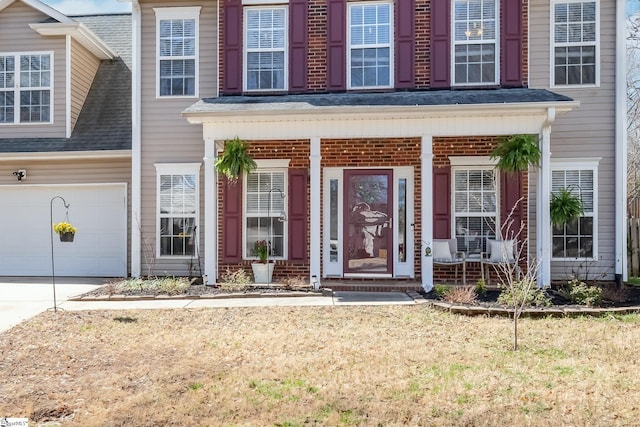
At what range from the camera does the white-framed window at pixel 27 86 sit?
11445 mm

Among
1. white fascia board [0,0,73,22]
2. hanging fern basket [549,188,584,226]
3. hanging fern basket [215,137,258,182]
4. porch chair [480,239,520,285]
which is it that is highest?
white fascia board [0,0,73,22]

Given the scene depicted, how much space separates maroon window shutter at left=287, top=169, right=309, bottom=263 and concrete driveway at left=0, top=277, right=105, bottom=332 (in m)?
3.96

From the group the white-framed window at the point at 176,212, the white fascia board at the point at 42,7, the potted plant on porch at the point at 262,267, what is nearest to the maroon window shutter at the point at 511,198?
the potted plant on porch at the point at 262,267

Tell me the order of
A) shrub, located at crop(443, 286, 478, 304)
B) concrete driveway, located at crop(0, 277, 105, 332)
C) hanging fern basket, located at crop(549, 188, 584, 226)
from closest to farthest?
concrete driveway, located at crop(0, 277, 105, 332) < shrub, located at crop(443, 286, 478, 304) < hanging fern basket, located at crop(549, 188, 584, 226)

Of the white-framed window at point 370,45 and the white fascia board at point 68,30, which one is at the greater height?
the white fascia board at point 68,30

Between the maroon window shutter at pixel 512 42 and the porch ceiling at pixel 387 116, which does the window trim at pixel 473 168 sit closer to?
the porch ceiling at pixel 387 116

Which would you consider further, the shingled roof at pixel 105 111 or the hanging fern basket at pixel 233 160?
the shingled roof at pixel 105 111

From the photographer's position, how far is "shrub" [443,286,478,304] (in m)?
7.69

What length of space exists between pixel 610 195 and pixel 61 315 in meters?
9.98

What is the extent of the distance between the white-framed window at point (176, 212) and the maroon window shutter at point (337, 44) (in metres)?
3.59

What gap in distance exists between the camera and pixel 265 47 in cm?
1042

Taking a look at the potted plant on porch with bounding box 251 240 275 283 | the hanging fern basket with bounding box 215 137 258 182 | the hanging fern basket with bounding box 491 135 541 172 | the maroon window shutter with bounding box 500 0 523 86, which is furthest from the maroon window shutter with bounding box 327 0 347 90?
the potted plant on porch with bounding box 251 240 275 283

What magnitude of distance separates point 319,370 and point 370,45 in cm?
743

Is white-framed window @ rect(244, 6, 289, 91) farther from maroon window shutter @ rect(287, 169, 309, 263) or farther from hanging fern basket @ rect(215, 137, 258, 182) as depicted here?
maroon window shutter @ rect(287, 169, 309, 263)
